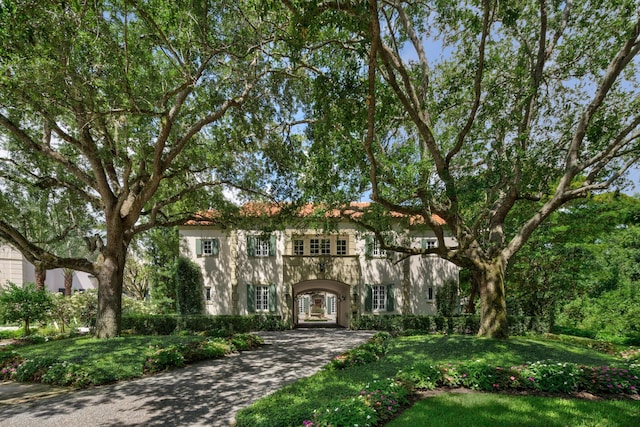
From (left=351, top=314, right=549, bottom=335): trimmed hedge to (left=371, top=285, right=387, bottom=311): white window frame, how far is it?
1.00 metres

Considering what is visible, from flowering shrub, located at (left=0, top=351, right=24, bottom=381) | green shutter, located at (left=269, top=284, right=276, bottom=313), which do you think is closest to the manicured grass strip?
flowering shrub, located at (left=0, top=351, right=24, bottom=381)

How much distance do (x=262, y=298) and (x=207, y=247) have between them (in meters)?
5.26

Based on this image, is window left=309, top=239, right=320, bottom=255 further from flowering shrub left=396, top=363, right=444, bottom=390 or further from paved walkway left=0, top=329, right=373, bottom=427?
flowering shrub left=396, top=363, right=444, bottom=390

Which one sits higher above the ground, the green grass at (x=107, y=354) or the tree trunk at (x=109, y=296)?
the tree trunk at (x=109, y=296)

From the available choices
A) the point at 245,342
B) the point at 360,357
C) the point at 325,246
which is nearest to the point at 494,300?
the point at 360,357

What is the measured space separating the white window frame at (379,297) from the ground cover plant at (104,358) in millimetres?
11670

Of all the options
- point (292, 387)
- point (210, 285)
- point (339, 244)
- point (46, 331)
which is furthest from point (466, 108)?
point (46, 331)

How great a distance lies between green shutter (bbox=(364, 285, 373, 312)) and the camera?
22609 mm

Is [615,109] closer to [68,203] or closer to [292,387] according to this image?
[292,387]

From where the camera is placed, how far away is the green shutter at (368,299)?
22.6 meters

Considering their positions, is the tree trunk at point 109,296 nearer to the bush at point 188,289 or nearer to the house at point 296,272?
the bush at point 188,289

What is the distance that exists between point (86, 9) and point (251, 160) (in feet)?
26.2

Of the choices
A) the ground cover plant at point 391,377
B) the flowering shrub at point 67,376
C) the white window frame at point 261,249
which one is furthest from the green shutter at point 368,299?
the flowering shrub at point 67,376

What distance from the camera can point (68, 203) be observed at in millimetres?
16625
